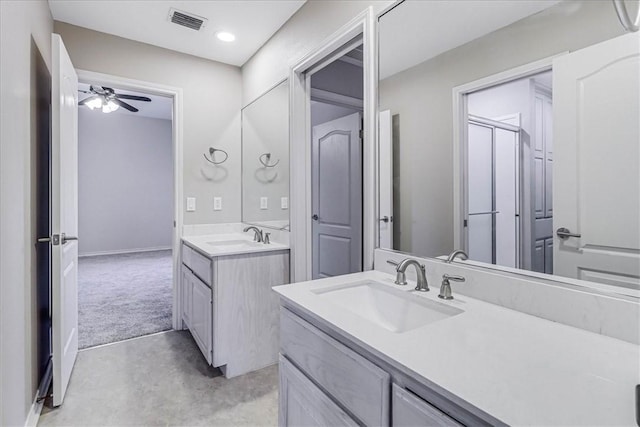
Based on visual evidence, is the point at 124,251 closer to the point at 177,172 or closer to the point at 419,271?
the point at 177,172

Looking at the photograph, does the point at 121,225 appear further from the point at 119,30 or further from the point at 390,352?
the point at 390,352

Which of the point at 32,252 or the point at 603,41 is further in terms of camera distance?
the point at 32,252

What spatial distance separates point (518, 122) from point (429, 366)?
89 cm

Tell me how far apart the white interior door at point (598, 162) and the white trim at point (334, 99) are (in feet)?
6.87

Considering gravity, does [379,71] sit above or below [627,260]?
above

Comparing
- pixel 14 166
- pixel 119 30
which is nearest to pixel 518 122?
pixel 14 166

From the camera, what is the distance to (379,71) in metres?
1.66

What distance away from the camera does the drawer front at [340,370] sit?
82 centimetres

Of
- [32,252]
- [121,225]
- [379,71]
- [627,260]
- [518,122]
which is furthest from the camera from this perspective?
[121,225]

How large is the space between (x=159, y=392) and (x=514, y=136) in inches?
91.1

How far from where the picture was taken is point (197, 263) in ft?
7.99

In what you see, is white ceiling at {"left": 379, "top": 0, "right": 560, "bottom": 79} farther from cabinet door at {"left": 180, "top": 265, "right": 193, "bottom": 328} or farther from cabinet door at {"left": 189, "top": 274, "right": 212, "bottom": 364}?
cabinet door at {"left": 180, "top": 265, "right": 193, "bottom": 328}

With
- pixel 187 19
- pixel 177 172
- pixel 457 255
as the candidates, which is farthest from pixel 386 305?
pixel 187 19

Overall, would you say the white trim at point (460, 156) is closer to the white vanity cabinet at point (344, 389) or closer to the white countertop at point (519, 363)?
the white countertop at point (519, 363)
